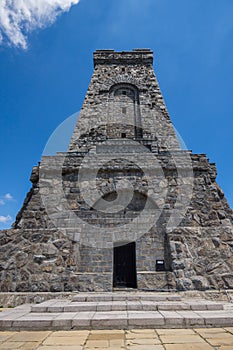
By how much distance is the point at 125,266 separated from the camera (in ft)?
24.4

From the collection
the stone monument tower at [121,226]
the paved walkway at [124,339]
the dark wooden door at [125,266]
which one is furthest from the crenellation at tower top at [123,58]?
the paved walkway at [124,339]

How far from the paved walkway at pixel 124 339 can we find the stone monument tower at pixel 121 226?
299 cm

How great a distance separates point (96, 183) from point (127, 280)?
11.1ft

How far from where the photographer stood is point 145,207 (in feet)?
25.3

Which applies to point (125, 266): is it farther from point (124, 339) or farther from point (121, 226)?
point (124, 339)

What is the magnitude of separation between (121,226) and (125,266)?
4.67 feet

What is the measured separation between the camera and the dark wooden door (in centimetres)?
714

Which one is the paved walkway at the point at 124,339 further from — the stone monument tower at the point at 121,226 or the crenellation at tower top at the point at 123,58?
the crenellation at tower top at the point at 123,58

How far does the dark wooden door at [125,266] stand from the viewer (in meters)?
7.14

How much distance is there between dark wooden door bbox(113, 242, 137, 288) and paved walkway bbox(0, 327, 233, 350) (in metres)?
4.01

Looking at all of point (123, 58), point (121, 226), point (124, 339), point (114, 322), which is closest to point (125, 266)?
point (121, 226)

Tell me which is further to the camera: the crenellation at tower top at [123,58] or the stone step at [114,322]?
the crenellation at tower top at [123,58]

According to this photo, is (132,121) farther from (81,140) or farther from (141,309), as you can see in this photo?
(141,309)

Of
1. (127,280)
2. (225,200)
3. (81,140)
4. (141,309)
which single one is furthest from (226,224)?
(81,140)
